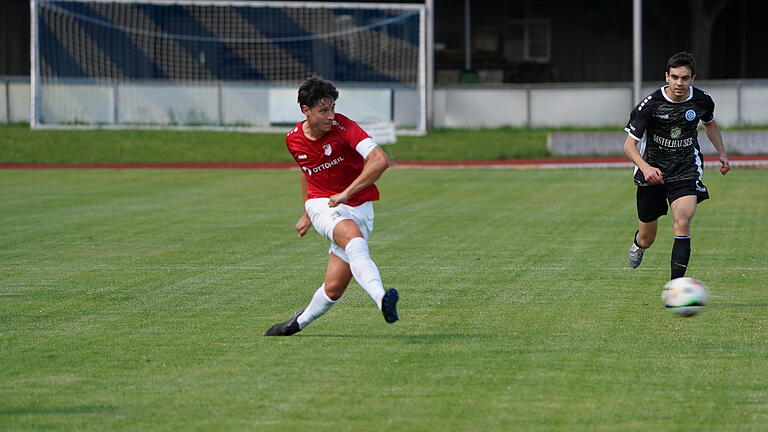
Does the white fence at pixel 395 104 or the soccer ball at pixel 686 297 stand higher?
the white fence at pixel 395 104

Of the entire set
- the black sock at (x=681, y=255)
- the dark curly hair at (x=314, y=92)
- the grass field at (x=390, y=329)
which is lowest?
the grass field at (x=390, y=329)

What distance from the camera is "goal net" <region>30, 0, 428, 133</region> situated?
3475 centimetres

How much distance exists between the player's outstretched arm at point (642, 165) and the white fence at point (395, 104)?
82.8 ft

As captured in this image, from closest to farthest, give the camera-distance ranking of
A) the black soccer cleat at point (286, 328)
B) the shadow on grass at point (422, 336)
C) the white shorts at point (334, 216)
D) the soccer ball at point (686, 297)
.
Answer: the white shorts at point (334, 216), the shadow on grass at point (422, 336), the black soccer cleat at point (286, 328), the soccer ball at point (686, 297)

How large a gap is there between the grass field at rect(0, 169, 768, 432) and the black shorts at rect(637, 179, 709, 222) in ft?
2.31

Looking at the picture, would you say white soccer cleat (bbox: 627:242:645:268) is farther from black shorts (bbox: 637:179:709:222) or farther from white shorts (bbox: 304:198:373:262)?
white shorts (bbox: 304:198:373:262)

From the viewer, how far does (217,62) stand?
126 feet

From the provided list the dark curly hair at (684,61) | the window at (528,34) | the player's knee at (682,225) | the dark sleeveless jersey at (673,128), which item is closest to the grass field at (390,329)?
the player's knee at (682,225)

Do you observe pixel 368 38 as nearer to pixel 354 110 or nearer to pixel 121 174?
pixel 354 110

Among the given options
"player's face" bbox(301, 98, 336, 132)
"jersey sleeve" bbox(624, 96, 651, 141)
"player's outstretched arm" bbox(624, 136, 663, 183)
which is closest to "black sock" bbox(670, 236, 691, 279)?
"player's outstretched arm" bbox(624, 136, 663, 183)

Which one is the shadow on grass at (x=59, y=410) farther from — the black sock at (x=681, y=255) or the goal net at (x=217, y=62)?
the goal net at (x=217, y=62)

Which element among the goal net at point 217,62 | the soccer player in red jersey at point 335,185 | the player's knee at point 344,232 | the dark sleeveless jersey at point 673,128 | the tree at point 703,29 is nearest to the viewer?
the soccer player in red jersey at point 335,185

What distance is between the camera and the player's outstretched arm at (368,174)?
774 cm

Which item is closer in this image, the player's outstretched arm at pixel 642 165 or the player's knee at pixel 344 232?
the player's knee at pixel 344 232
